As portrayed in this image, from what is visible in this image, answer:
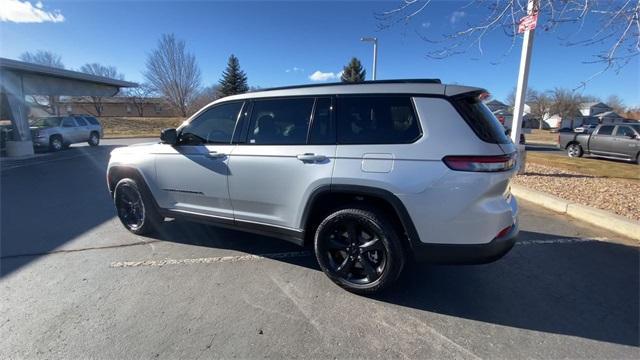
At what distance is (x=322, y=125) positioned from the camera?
9.96 ft

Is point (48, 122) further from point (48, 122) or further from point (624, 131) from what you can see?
point (624, 131)

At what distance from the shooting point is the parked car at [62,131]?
15.6 metres

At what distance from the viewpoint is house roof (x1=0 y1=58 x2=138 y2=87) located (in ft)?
42.2

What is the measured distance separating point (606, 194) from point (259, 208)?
6634mm

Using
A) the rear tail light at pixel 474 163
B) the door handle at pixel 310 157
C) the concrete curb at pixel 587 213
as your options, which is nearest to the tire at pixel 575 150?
the concrete curb at pixel 587 213

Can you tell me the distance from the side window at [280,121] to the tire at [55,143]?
1789 cm

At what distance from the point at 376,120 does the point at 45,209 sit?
6414 mm

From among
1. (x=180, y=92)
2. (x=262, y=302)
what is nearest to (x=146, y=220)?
(x=262, y=302)

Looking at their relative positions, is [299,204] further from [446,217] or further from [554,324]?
[554,324]

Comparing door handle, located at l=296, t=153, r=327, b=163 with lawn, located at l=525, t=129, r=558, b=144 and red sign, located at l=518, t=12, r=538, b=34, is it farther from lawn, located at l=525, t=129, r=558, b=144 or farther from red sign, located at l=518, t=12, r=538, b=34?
lawn, located at l=525, t=129, r=558, b=144

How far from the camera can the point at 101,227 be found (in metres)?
4.81

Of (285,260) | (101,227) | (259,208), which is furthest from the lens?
(101,227)

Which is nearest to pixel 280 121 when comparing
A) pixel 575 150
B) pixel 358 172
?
pixel 358 172

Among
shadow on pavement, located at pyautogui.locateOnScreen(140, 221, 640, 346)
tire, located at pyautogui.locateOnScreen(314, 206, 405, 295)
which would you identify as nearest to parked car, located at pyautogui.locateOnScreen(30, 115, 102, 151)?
shadow on pavement, located at pyautogui.locateOnScreen(140, 221, 640, 346)
